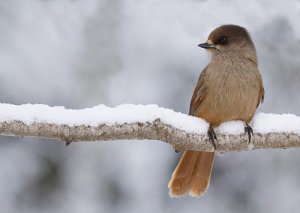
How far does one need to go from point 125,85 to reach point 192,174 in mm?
1337

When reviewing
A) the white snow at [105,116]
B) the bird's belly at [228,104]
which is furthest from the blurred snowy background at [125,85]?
the white snow at [105,116]

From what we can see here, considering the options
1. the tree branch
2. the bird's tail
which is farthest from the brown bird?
the tree branch

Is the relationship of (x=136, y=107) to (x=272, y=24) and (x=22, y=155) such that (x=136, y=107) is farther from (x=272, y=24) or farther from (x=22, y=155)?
(x=272, y=24)

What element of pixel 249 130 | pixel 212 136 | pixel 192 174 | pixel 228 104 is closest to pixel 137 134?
pixel 212 136

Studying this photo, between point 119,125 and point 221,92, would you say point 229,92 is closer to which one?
point 221,92

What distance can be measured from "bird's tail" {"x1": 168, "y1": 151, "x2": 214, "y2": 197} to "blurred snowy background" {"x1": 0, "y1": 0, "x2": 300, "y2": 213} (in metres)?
0.91

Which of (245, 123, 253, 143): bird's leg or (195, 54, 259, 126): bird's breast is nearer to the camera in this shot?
(245, 123, 253, 143): bird's leg

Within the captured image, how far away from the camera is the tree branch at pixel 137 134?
4367mm

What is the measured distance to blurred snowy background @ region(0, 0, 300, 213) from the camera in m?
6.89

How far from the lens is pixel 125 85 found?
699 centimetres

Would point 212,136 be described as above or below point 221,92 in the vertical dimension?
below

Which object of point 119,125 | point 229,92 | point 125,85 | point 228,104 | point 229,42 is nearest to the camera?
point 119,125

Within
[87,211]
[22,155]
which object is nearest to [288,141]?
[87,211]

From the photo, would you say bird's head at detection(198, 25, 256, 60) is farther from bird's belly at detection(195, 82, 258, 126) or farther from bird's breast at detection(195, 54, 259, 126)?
bird's belly at detection(195, 82, 258, 126)
